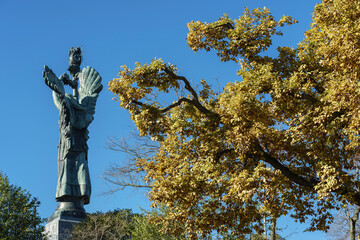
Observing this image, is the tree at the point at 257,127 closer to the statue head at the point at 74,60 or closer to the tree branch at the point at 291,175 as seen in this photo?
the tree branch at the point at 291,175

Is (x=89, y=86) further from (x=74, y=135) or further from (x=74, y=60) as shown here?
(x=74, y=135)

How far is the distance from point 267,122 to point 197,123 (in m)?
1.86

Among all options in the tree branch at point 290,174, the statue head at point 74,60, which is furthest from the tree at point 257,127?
the statue head at point 74,60

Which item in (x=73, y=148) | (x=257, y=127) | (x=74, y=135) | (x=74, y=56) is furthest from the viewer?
(x=74, y=56)

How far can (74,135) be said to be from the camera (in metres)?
21.9

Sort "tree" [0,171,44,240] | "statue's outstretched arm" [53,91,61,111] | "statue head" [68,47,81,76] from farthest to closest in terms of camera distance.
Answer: "statue head" [68,47,81,76]
"statue's outstretched arm" [53,91,61,111]
"tree" [0,171,44,240]

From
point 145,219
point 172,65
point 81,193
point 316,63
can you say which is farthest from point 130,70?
point 81,193

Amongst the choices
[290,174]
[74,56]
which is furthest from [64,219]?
[290,174]

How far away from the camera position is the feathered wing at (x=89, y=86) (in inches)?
894

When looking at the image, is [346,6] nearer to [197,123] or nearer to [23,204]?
[197,123]

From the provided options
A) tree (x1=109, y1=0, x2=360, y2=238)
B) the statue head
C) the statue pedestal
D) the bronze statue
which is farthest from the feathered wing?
tree (x1=109, y1=0, x2=360, y2=238)

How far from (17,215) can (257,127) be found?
10213 millimetres

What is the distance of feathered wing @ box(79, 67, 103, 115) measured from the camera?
894 inches

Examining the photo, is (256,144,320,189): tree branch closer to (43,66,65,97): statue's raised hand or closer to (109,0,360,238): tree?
(109,0,360,238): tree
